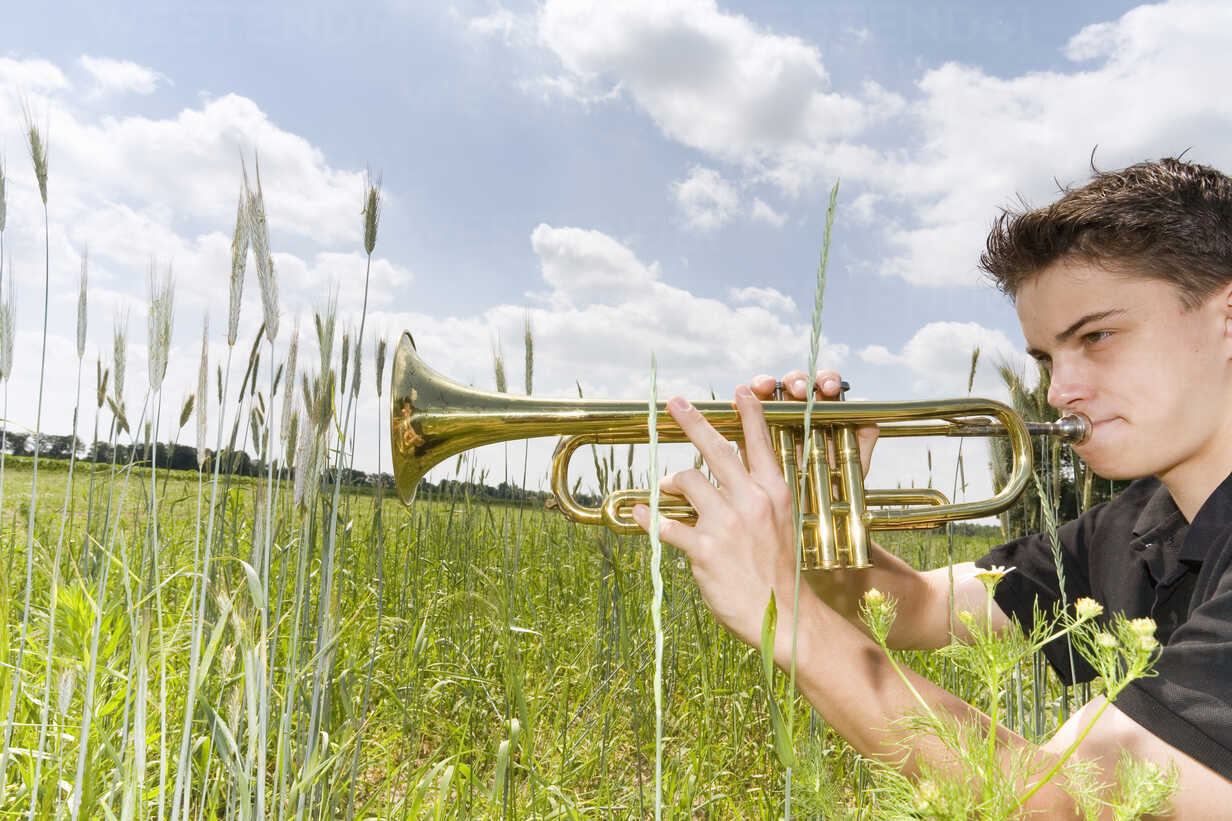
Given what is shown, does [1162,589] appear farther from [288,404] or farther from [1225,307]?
[288,404]

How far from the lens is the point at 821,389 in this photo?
2006 mm

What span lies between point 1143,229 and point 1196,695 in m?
1.18

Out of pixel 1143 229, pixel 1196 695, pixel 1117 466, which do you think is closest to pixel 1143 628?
pixel 1196 695

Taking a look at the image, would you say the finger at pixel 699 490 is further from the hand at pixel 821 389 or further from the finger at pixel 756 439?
the hand at pixel 821 389

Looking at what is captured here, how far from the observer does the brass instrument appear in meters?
1.95

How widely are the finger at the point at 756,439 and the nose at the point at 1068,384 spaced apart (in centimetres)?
71

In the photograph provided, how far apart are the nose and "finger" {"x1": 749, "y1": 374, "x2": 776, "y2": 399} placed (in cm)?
67

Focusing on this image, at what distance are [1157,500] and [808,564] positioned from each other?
952 millimetres

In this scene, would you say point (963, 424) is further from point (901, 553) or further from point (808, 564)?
point (901, 553)

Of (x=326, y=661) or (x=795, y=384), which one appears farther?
(x=795, y=384)

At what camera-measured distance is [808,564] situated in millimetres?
1873

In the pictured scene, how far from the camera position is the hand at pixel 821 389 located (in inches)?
79.6

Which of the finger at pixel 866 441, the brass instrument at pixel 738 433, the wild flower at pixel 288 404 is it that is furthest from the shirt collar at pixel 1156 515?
the wild flower at pixel 288 404

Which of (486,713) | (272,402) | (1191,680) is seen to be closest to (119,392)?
(272,402)
